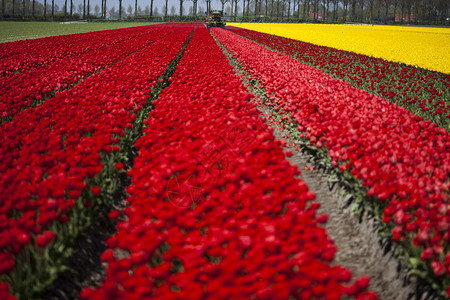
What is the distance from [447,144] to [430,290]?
2.28 m

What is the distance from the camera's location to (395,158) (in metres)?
3.88

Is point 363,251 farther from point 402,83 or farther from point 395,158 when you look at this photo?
point 402,83

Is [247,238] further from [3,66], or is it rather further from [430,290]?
[3,66]

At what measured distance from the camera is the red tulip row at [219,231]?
1952 millimetres

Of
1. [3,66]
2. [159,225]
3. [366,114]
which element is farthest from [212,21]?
[159,225]

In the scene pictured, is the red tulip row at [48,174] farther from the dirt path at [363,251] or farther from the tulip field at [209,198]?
the dirt path at [363,251]

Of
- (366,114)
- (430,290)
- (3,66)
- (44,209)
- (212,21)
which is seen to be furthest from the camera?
(212,21)

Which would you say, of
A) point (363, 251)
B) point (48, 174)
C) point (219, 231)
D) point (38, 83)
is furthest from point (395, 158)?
point (38, 83)

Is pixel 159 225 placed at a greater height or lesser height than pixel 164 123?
lesser

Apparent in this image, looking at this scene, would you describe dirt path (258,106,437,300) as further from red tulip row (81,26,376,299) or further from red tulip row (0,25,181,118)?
red tulip row (0,25,181,118)

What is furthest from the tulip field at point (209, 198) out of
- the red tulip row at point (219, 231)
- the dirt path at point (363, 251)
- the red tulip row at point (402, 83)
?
the red tulip row at point (402, 83)

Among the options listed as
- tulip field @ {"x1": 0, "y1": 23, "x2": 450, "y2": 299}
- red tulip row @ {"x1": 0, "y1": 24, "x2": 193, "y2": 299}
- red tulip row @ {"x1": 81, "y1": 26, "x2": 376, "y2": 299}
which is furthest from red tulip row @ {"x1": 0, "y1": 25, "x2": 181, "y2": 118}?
red tulip row @ {"x1": 81, "y1": 26, "x2": 376, "y2": 299}

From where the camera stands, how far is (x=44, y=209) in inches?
107

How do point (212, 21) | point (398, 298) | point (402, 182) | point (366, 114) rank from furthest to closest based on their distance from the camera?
point (212, 21) < point (366, 114) < point (402, 182) < point (398, 298)
